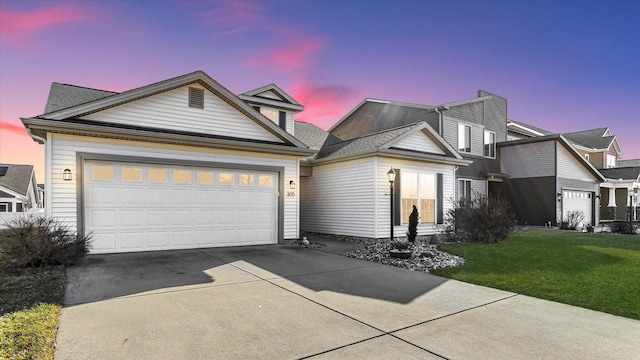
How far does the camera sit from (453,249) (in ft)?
34.8

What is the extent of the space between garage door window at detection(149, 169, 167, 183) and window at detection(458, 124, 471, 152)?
1497 centimetres

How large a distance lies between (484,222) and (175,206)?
10136 millimetres

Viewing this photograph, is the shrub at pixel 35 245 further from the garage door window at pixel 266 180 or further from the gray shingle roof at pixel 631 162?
the gray shingle roof at pixel 631 162

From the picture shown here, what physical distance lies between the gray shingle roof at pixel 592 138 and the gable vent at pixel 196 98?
107ft

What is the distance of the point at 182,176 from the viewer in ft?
33.8

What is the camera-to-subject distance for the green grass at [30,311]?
135 inches

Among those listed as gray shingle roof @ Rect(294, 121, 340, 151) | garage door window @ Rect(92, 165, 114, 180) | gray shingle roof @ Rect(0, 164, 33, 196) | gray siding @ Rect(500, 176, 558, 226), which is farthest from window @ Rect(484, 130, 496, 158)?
gray shingle roof @ Rect(0, 164, 33, 196)

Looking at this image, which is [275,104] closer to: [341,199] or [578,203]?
[341,199]

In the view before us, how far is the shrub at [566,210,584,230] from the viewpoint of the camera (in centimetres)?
1986

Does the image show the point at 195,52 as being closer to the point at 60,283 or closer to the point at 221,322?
the point at 60,283

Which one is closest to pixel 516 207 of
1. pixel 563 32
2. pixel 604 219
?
pixel 563 32

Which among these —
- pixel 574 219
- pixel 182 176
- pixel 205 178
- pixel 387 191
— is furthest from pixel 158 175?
pixel 574 219

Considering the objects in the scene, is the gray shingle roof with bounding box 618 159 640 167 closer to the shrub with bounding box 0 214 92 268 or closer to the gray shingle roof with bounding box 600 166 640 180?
the gray shingle roof with bounding box 600 166 640 180

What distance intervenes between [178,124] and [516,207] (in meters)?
19.8
